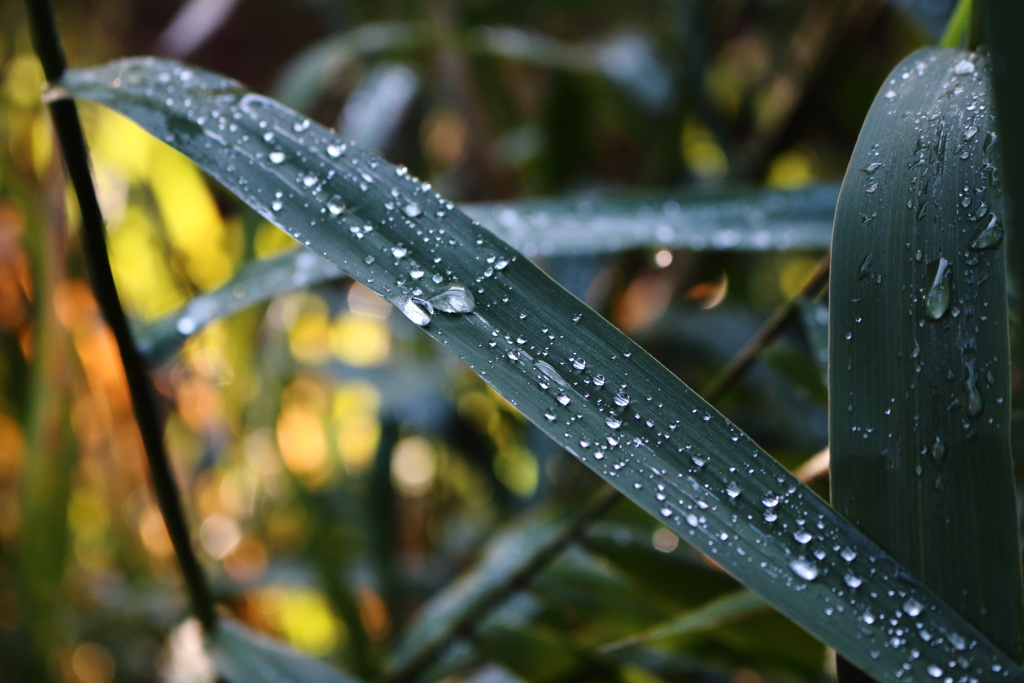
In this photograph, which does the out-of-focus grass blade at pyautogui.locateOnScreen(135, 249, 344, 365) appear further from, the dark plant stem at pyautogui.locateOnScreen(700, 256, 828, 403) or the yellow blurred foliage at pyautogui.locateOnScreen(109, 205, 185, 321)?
the yellow blurred foliage at pyautogui.locateOnScreen(109, 205, 185, 321)

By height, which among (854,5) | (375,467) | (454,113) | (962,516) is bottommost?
(962,516)

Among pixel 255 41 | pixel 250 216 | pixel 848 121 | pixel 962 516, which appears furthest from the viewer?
pixel 255 41

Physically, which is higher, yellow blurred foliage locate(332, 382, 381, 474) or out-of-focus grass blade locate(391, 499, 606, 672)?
yellow blurred foliage locate(332, 382, 381, 474)

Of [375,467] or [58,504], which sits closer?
[58,504]

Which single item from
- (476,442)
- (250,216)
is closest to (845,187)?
(250,216)

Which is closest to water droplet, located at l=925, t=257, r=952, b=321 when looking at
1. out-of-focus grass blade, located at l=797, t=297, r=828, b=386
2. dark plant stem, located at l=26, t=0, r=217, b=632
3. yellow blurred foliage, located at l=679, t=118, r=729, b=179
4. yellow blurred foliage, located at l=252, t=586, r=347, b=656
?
out-of-focus grass blade, located at l=797, t=297, r=828, b=386

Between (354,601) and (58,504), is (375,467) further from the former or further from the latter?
(58,504)
